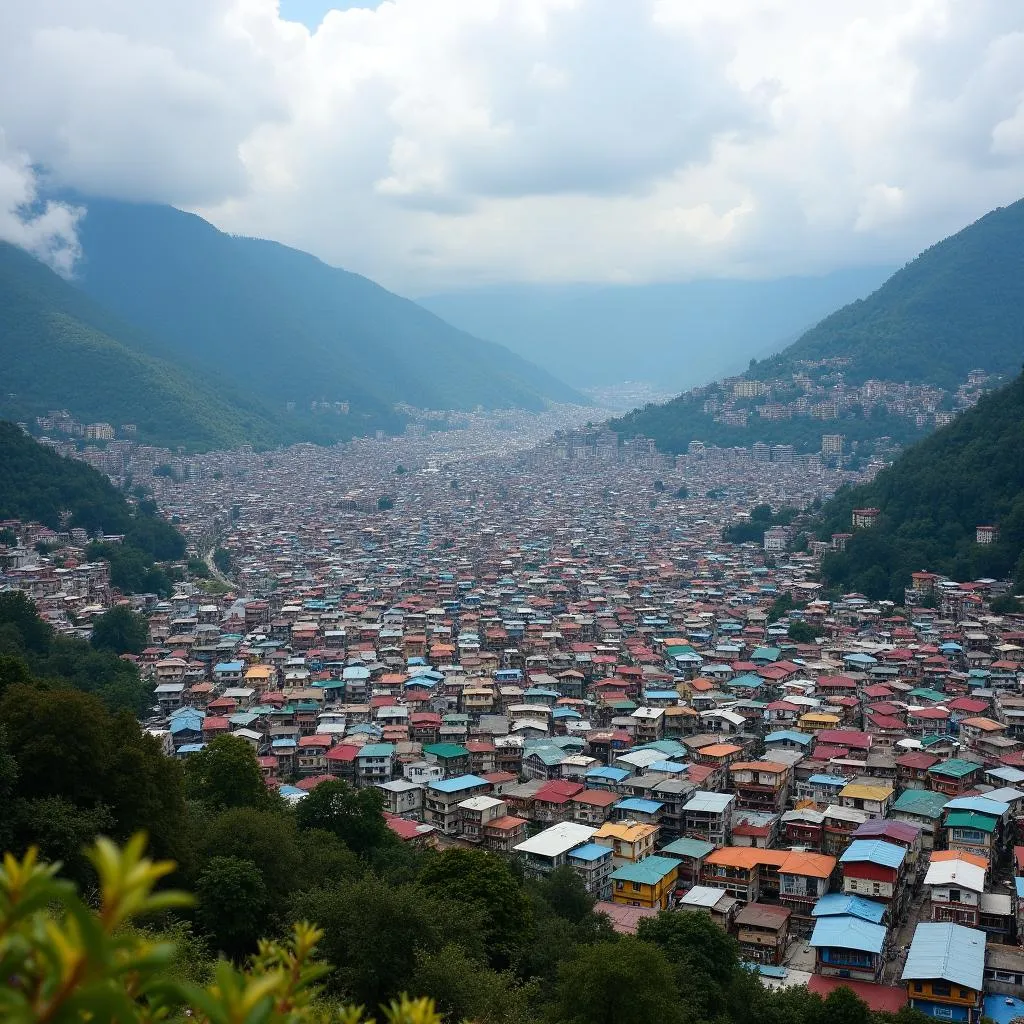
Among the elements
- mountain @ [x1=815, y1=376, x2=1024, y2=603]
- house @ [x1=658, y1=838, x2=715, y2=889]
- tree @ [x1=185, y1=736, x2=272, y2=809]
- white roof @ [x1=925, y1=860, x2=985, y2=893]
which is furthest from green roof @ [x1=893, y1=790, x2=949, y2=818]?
mountain @ [x1=815, y1=376, x2=1024, y2=603]

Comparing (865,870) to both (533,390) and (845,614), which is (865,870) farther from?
(533,390)

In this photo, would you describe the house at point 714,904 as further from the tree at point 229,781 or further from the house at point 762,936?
the tree at point 229,781

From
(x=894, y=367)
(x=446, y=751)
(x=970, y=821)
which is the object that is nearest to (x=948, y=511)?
(x=970, y=821)

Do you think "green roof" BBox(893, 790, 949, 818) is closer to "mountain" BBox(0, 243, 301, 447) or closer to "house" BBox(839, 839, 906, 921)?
"house" BBox(839, 839, 906, 921)

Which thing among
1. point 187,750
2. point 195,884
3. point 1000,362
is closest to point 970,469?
point 187,750

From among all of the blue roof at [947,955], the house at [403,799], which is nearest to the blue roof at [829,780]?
the blue roof at [947,955]

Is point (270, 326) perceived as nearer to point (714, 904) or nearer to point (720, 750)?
point (720, 750)

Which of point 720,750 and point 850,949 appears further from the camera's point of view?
point 720,750
